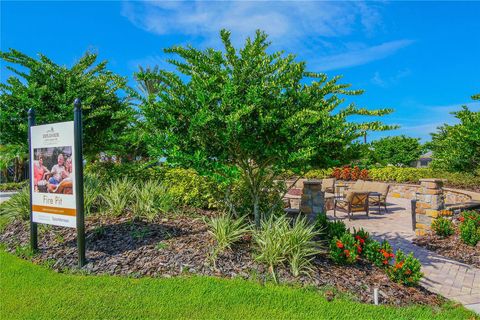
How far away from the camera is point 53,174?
518 cm

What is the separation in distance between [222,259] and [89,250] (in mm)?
2239

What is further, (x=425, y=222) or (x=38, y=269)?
(x=425, y=222)

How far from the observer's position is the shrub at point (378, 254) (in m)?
4.88

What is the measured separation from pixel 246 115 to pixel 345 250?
2449mm

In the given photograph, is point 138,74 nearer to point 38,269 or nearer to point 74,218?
point 74,218

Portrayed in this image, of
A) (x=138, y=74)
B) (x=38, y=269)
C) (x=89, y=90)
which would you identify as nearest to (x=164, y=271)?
(x=38, y=269)

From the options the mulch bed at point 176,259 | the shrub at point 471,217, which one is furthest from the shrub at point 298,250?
the shrub at point 471,217

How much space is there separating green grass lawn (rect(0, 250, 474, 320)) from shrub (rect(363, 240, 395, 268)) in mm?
994

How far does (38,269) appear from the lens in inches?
190

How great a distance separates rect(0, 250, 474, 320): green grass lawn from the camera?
139 inches

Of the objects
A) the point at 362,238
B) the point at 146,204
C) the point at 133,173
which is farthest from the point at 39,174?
the point at 362,238

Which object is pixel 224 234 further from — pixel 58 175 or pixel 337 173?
pixel 337 173

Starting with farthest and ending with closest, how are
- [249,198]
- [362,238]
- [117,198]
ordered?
1. [249,198]
2. [117,198]
3. [362,238]

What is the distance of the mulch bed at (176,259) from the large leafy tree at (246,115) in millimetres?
1252
